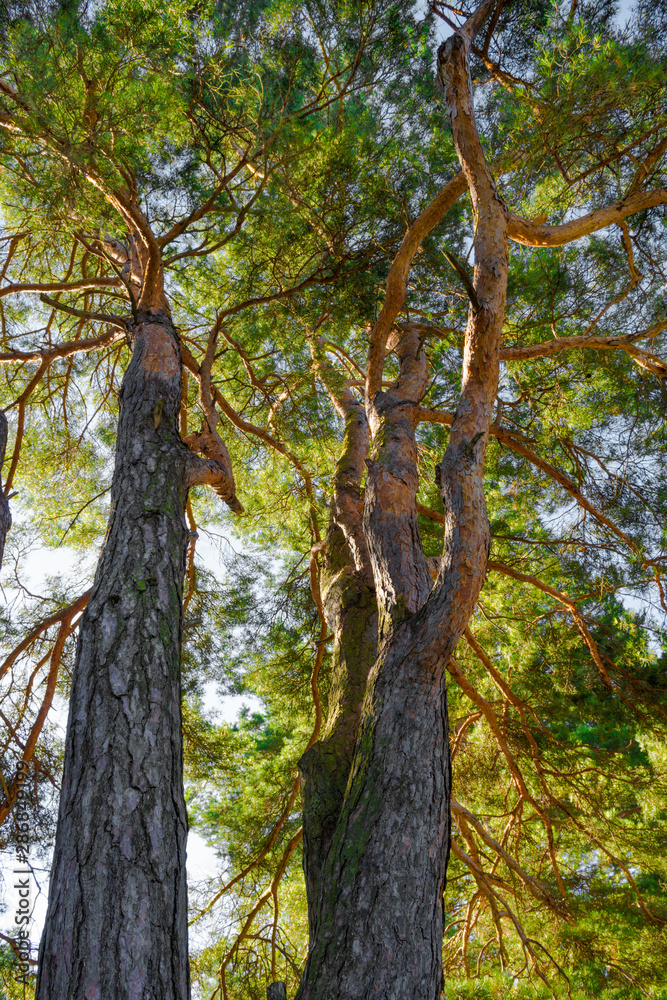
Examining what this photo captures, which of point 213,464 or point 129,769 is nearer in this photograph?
point 129,769

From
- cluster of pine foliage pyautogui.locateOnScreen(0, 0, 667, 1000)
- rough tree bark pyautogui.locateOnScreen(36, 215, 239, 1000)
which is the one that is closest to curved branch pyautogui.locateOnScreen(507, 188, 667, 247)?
cluster of pine foliage pyautogui.locateOnScreen(0, 0, 667, 1000)

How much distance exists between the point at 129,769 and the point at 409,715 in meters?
0.76

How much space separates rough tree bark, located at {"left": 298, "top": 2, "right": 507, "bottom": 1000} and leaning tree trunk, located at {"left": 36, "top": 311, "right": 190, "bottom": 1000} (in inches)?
16.3

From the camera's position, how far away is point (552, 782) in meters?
4.80

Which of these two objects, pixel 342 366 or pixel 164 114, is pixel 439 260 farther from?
pixel 164 114

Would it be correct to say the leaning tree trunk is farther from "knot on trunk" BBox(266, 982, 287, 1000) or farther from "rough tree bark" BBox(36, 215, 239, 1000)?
"knot on trunk" BBox(266, 982, 287, 1000)

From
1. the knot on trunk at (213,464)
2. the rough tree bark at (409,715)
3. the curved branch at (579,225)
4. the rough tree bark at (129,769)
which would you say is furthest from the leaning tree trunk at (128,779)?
the curved branch at (579,225)

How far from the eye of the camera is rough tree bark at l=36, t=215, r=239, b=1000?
4.74 ft

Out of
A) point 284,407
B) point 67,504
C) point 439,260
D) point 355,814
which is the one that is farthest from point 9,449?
point 355,814

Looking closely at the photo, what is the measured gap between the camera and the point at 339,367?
525cm

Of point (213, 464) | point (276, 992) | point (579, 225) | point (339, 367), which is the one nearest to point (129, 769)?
point (276, 992)

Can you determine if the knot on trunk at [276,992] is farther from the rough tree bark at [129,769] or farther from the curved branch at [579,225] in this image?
the curved branch at [579,225]

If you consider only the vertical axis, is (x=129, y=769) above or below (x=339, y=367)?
below

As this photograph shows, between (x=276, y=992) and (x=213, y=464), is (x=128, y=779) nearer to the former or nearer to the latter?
(x=276, y=992)
